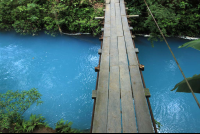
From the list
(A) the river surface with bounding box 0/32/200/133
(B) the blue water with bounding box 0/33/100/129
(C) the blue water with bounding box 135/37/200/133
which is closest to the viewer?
(C) the blue water with bounding box 135/37/200/133

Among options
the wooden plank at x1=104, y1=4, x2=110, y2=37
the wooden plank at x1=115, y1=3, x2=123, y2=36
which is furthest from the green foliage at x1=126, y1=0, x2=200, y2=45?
the wooden plank at x1=104, y1=4, x2=110, y2=37

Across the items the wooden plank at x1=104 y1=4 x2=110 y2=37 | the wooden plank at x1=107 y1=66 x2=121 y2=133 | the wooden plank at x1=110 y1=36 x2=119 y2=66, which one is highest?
the wooden plank at x1=104 y1=4 x2=110 y2=37

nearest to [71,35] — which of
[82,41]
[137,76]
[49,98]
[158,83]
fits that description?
[82,41]

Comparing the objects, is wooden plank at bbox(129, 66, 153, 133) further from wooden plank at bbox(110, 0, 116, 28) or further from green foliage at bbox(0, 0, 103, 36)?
green foliage at bbox(0, 0, 103, 36)

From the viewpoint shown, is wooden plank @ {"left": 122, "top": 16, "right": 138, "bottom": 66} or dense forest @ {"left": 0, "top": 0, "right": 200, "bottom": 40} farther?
dense forest @ {"left": 0, "top": 0, "right": 200, "bottom": 40}

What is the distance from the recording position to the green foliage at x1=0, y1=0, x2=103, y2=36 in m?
8.31

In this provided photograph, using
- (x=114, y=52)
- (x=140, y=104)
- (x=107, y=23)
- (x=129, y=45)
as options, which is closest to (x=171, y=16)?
(x=107, y=23)

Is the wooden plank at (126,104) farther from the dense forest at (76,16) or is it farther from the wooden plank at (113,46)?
the dense forest at (76,16)

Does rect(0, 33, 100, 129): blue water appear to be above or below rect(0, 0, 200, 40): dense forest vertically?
below

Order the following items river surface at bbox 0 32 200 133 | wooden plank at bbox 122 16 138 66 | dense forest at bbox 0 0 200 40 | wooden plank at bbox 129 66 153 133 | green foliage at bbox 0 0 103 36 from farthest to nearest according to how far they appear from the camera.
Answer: green foliage at bbox 0 0 103 36 → dense forest at bbox 0 0 200 40 → river surface at bbox 0 32 200 133 → wooden plank at bbox 122 16 138 66 → wooden plank at bbox 129 66 153 133

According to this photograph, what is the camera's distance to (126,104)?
2.74m

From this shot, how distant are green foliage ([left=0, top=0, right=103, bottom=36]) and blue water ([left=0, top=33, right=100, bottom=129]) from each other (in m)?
0.53

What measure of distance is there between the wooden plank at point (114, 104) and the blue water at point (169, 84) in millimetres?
2898

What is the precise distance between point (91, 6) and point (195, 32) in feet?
19.7
